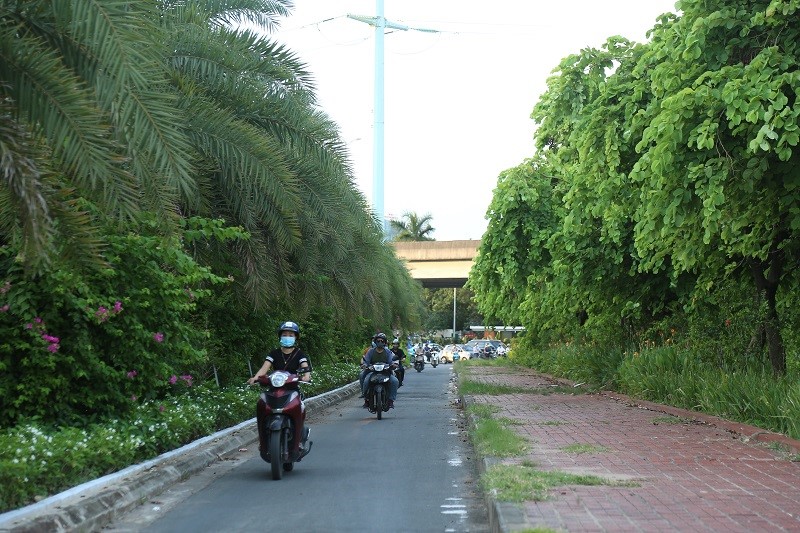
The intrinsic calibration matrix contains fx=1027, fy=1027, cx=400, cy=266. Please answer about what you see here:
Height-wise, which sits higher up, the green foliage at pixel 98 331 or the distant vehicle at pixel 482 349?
the green foliage at pixel 98 331

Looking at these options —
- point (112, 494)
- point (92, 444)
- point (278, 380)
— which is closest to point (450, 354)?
point (278, 380)

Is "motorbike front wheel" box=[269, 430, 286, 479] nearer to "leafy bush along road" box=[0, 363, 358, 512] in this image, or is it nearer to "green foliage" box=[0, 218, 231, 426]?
"leafy bush along road" box=[0, 363, 358, 512]

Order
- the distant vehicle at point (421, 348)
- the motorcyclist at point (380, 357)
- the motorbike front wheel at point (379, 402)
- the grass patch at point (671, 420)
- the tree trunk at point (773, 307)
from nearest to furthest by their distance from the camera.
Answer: the grass patch at point (671, 420), the tree trunk at point (773, 307), the motorbike front wheel at point (379, 402), the motorcyclist at point (380, 357), the distant vehicle at point (421, 348)

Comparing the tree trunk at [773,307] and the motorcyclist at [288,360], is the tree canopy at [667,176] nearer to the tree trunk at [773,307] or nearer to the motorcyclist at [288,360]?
the tree trunk at [773,307]

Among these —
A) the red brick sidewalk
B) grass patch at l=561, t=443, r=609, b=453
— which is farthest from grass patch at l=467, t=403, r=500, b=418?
grass patch at l=561, t=443, r=609, b=453

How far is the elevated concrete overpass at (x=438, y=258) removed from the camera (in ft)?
206

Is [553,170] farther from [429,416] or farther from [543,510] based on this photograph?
[543,510]

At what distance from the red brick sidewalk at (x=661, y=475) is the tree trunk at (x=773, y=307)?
1648 mm

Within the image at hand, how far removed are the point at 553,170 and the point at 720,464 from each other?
15.7 metres

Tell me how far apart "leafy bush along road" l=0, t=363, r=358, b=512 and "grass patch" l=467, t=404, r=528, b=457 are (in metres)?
3.67

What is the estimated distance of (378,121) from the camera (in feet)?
127

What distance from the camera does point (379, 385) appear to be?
20453mm

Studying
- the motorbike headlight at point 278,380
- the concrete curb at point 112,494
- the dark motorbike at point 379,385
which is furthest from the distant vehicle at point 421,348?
the motorbike headlight at point 278,380

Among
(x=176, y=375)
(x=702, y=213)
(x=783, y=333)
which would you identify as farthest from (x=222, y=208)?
(x=783, y=333)
